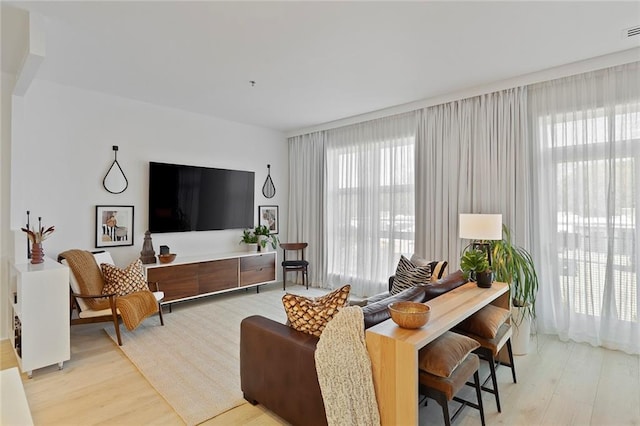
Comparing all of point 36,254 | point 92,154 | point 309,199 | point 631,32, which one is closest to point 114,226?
point 92,154

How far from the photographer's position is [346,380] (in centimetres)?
170

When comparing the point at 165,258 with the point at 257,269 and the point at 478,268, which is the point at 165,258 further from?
the point at 478,268

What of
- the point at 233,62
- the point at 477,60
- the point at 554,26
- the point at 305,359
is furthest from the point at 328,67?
the point at 305,359

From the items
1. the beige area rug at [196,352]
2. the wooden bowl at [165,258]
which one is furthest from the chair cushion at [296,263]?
the wooden bowl at [165,258]

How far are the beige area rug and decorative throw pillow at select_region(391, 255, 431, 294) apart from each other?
62.7 inches

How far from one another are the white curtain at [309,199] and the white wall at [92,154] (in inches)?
49.6

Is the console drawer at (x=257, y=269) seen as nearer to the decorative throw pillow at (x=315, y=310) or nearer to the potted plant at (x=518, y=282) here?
the decorative throw pillow at (x=315, y=310)

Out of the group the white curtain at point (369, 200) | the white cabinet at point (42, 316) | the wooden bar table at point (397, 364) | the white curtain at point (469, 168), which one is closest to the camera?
the wooden bar table at point (397, 364)

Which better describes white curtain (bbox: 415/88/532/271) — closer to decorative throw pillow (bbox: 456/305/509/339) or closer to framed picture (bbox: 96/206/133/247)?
decorative throw pillow (bbox: 456/305/509/339)

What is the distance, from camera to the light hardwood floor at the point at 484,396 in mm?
2180

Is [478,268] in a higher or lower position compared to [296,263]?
higher

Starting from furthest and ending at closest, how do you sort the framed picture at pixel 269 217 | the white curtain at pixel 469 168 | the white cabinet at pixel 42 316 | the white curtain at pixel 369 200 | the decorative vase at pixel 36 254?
the framed picture at pixel 269 217 < the white curtain at pixel 369 200 < the white curtain at pixel 469 168 < the decorative vase at pixel 36 254 < the white cabinet at pixel 42 316

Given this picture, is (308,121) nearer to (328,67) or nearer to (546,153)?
(328,67)

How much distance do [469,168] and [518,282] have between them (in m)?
1.46
